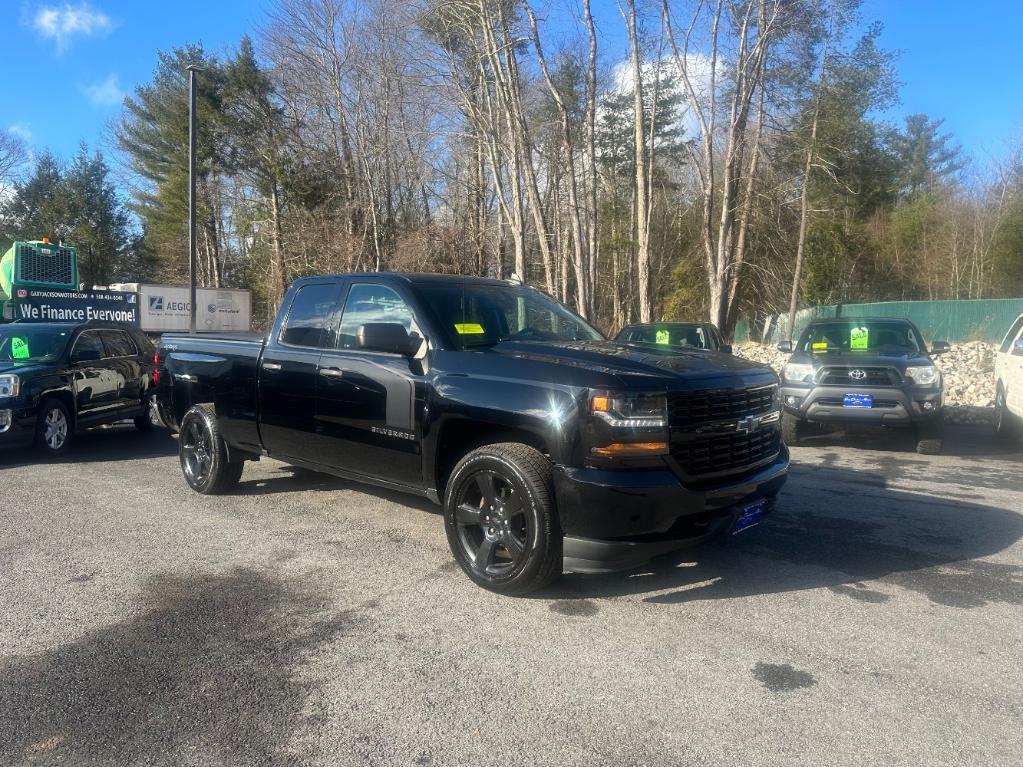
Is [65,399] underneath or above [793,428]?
above

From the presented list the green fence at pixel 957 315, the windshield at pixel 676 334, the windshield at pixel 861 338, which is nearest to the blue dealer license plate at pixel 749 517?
the windshield at pixel 861 338

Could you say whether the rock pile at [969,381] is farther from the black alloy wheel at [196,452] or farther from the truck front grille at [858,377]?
the black alloy wheel at [196,452]

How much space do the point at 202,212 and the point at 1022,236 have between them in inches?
1502

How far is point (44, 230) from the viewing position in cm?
4206

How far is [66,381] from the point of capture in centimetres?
890

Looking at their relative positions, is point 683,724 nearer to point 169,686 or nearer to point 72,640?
point 169,686

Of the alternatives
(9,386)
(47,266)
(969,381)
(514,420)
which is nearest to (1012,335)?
(969,381)

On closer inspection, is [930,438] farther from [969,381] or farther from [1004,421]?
[969,381]

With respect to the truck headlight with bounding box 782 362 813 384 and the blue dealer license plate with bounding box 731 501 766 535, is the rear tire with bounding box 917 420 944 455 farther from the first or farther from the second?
the blue dealer license plate with bounding box 731 501 766 535

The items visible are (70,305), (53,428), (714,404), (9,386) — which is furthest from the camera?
(70,305)

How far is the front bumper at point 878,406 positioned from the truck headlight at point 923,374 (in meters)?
0.10

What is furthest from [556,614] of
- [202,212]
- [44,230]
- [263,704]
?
[44,230]

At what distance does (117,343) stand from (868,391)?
386 inches

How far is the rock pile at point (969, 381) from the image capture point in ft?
40.2
